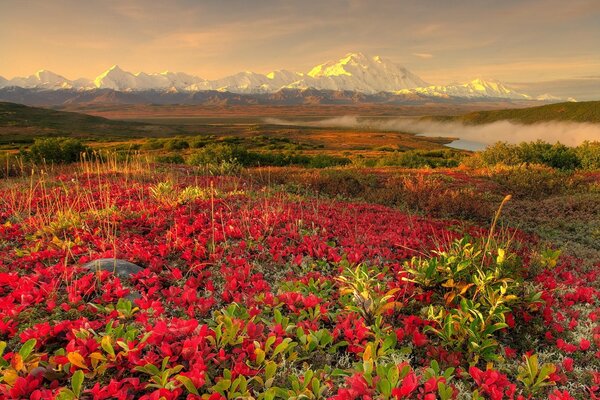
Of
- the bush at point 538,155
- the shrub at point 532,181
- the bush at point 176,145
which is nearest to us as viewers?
the shrub at point 532,181

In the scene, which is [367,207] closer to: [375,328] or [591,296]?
[591,296]

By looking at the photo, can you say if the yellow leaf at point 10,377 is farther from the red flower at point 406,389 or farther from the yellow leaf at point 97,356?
the red flower at point 406,389

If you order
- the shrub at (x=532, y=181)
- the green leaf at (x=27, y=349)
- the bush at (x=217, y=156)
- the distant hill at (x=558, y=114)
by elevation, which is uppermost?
the distant hill at (x=558, y=114)

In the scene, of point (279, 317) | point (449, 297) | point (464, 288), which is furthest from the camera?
point (449, 297)

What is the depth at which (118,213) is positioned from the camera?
29.0ft

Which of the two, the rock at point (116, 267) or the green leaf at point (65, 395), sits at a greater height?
the rock at point (116, 267)

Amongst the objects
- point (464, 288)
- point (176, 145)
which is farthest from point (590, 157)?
point (176, 145)

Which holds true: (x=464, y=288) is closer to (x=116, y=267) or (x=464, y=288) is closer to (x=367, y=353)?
(x=367, y=353)

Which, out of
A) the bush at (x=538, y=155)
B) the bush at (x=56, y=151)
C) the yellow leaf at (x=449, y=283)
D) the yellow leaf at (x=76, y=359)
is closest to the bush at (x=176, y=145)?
the bush at (x=56, y=151)

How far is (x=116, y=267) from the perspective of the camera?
6.05 meters

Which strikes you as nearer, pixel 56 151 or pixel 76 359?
pixel 76 359

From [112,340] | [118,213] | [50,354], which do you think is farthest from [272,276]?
[118,213]

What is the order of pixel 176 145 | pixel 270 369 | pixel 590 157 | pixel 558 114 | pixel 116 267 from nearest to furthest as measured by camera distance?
pixel 270 369 < pixel 116 267 < pixel 590 157 < pixel 176 145 < pixel 558 114

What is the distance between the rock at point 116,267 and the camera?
19.4 ft
